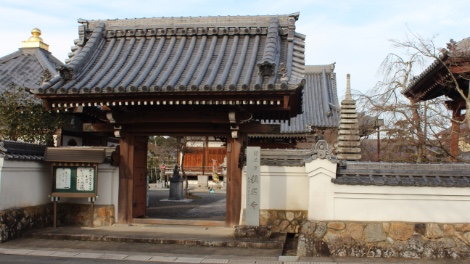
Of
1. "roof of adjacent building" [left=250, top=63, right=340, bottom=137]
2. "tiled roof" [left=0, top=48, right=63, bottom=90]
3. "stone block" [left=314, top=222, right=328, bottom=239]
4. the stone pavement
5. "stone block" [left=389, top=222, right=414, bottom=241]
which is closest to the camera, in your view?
the stone pavement

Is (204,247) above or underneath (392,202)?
underneath

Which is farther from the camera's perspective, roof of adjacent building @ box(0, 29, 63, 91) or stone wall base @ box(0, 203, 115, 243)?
roof of adjacent building @ box(0, 29, 63, 91)

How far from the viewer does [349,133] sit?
60.6 ft

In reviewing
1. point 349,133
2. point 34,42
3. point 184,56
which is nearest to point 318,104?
point 349,133

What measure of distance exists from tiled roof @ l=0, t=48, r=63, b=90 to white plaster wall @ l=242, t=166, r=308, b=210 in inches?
442

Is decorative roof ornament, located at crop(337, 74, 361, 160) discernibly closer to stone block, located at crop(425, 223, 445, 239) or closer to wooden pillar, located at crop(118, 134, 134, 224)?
stone block, located at crop(425, 223, 445, 239)

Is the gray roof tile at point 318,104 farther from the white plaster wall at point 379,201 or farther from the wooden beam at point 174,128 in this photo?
the white plaster wall at point 379,201

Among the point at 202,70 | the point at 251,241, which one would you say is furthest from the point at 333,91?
the point at 251,241

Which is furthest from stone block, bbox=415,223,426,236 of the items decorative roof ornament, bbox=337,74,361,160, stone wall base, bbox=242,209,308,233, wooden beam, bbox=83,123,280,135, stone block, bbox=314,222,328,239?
decorative roof ornament, bbox=337,74,361,160

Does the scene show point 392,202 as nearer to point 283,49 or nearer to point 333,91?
point 283,49

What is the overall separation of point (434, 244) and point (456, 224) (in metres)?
0.58

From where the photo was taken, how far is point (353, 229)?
360 inches

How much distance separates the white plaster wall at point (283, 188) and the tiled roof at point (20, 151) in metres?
5.66

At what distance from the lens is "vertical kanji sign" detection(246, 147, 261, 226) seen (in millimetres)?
10453
